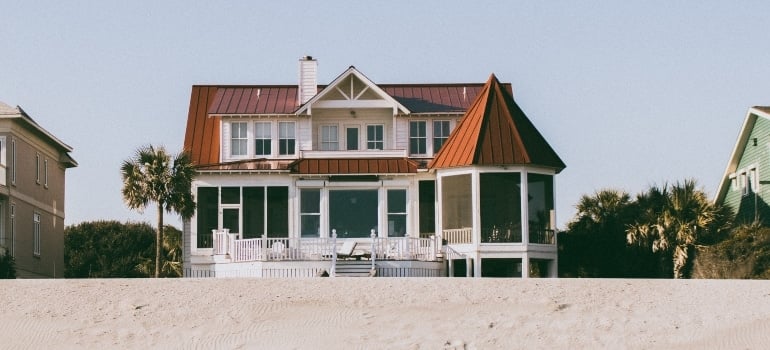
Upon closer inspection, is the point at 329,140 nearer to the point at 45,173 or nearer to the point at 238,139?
the point at 238,139

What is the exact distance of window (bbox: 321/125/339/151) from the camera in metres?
51.9

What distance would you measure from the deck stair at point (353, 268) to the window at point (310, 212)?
3165mm

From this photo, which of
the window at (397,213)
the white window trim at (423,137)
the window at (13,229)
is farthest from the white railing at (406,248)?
the window at (13,229)

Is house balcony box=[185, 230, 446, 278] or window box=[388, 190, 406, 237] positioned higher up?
window box=[388, 190, 406, 237]

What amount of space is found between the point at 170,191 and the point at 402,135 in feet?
30.0

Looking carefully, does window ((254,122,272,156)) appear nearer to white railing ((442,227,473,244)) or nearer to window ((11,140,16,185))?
white railing ((442,227,473,244))

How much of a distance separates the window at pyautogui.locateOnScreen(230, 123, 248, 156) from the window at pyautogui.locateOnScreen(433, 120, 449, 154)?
683 cm

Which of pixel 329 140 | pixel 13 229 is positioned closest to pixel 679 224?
pixel 329 140

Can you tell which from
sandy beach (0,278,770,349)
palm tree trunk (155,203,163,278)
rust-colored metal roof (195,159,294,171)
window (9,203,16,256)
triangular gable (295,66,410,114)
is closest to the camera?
sandy beach (0,278,770,349)

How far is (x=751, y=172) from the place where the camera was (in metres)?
53.5

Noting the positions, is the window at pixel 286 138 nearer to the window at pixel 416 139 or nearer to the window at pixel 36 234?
the window at pixel 416 139

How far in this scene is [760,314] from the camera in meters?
34.7

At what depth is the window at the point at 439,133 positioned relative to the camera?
170ft

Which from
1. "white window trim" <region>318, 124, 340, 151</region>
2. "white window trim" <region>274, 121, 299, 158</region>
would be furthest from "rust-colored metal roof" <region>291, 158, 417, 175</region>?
"white window trim" <region>318, 124, 340, 151</region>
